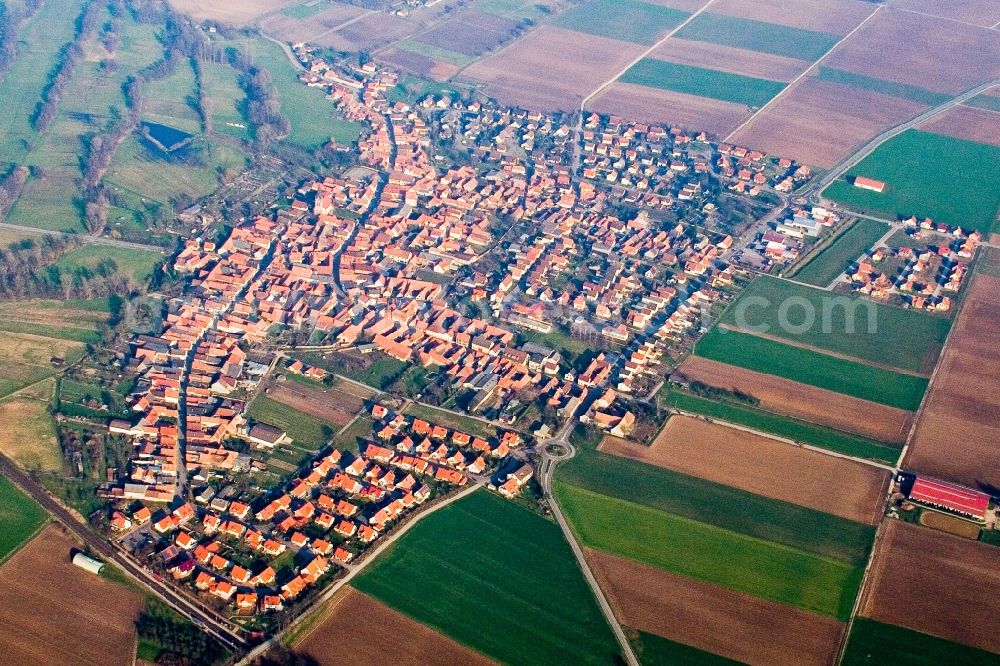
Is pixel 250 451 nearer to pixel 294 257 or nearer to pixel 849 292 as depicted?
pixel 294 257

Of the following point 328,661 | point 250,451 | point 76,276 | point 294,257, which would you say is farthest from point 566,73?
point 328,661

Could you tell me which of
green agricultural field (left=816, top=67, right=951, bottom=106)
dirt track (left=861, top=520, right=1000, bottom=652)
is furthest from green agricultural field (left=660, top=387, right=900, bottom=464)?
green agricultural field (left=816, top=67, right=951, bottom=106)

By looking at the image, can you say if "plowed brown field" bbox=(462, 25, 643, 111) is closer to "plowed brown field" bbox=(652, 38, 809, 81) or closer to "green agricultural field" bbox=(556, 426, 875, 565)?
"plowed brown field" bbox=(652, 38, 809, 81)

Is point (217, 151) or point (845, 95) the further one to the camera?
point (845, 95)

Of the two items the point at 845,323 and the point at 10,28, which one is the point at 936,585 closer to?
the point at 845,323

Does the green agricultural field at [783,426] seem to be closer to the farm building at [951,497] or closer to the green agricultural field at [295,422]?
the farm building at [951,497]
